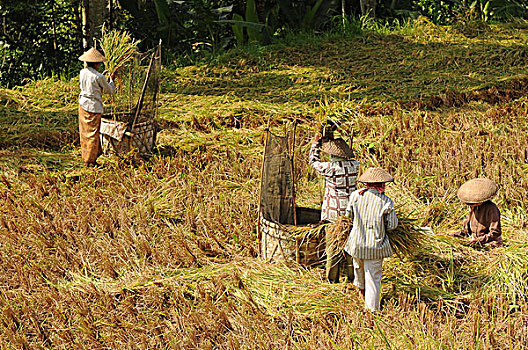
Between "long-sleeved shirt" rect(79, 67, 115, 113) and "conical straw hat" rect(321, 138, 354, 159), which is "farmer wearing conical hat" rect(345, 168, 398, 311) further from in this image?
"long-sleeved shirt" rect(79, 67, 115, 113)

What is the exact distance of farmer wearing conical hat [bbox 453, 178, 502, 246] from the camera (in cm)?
419

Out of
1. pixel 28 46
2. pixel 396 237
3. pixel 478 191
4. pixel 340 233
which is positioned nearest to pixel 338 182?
pixel 340 233

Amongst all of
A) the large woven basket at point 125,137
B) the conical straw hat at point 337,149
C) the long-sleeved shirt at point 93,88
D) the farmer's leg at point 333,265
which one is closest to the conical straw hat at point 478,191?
the conical straw hat at point 337,149

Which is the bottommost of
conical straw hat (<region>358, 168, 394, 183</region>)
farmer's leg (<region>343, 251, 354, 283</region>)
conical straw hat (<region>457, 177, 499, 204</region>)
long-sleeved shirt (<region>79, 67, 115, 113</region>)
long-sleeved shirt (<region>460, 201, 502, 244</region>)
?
farmer's leg (<region>343, 251, 354, 283</region>)

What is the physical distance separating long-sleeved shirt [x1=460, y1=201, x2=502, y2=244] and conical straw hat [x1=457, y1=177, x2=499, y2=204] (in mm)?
96

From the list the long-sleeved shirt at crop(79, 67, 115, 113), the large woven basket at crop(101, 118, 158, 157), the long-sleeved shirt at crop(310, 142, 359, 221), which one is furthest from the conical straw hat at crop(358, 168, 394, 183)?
the long-sleeved shirt at crop(79, 67, 115, 113)

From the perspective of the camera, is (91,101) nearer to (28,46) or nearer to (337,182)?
(337,182)

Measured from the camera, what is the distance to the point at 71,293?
4066 millimetres

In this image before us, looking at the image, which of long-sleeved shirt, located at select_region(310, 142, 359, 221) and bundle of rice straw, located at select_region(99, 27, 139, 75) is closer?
long-sleeved shirt, located at select_region(310, 142, 359, 221)

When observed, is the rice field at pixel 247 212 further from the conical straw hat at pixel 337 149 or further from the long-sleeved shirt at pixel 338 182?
the long-sleeved shirt at pixel 338 182

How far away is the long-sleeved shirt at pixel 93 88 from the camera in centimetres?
606

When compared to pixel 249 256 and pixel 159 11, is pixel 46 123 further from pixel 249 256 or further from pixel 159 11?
pixel 249 256

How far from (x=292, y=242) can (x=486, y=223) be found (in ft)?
4.58

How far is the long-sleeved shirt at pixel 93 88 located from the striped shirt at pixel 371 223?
340 cm
